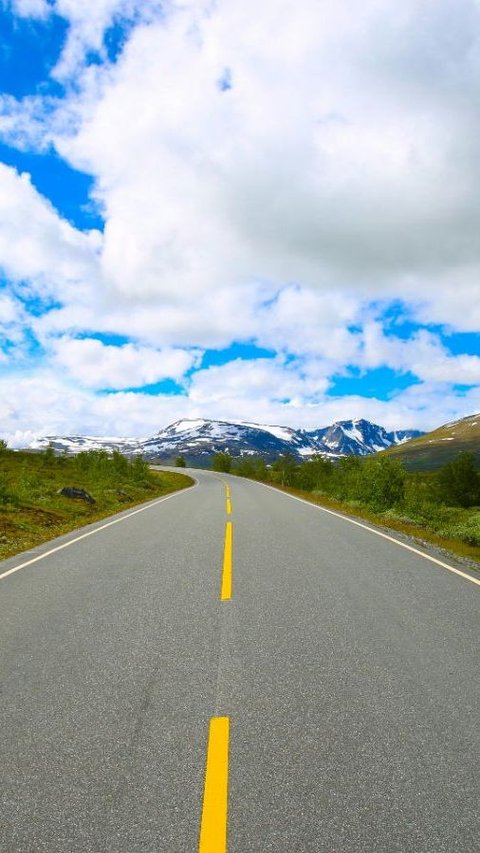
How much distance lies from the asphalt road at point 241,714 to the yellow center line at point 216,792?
0.03 feet

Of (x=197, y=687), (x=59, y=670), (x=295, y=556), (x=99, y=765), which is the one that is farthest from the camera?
(x=295, y=556)

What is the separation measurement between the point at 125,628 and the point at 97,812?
3.02 m

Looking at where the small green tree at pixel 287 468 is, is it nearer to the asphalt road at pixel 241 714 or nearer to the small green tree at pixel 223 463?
the small green tree at pixel 223 463

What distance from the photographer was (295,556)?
9797 mm

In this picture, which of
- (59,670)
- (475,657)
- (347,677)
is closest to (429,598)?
(475,657)

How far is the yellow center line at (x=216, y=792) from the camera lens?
2.55m

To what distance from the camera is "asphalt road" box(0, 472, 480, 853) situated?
8.85 feet

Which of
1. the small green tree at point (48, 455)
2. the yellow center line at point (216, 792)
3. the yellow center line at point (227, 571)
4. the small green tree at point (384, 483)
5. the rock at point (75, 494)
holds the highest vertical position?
the small green tree at point (48, 455)

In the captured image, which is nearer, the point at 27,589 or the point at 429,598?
the point at 429,598

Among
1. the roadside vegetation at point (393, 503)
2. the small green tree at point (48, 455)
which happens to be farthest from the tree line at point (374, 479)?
the small green tree at point (48, 455)

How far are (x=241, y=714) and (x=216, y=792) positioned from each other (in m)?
0.91

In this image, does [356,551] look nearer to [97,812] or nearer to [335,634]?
[335,634]

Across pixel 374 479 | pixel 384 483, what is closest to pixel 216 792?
pixel 384 483

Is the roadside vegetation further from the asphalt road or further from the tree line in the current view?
the asphalt road
